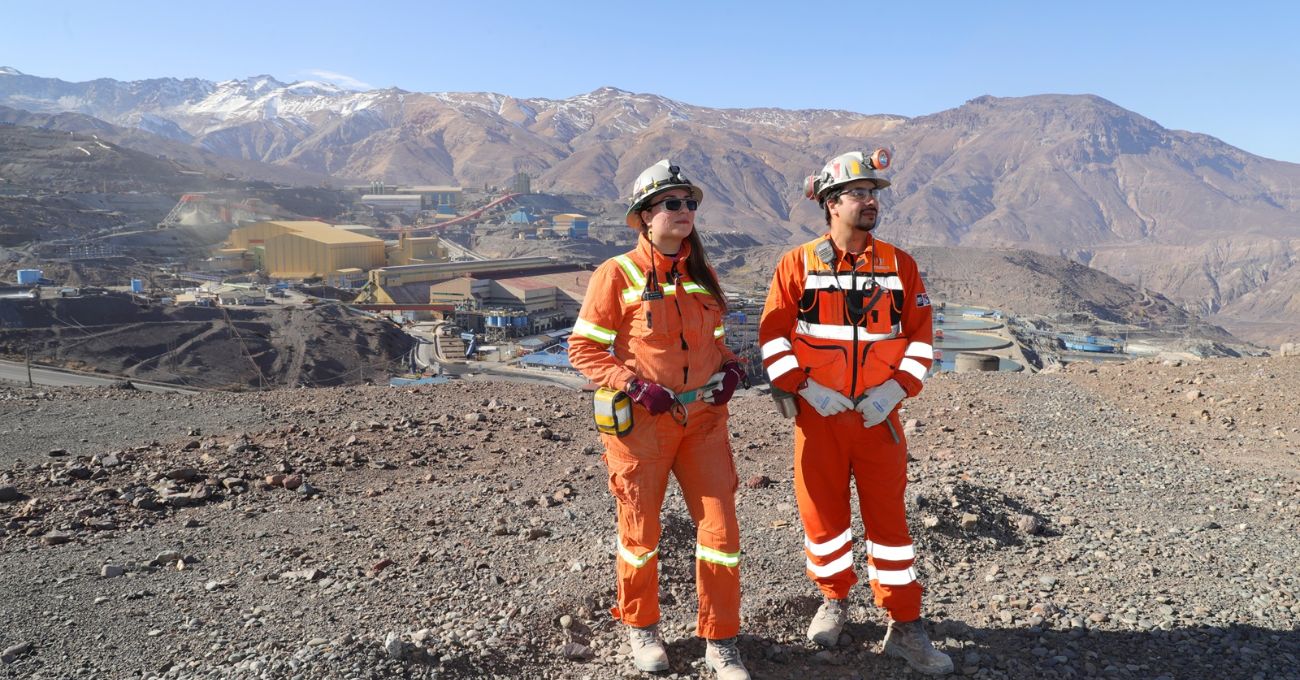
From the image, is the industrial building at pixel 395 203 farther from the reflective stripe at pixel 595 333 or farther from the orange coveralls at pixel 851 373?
the orange coveralls at pixel 851 373

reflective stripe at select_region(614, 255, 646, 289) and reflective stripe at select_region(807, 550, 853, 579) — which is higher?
reflective stripe at select_region(614, 255, 646, 289)

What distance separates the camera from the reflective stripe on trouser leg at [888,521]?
123 inches

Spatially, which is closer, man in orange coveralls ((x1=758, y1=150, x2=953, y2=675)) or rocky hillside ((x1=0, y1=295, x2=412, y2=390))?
man in orange coveralls ((x1=758, y1=150, x2=953, y2=675))

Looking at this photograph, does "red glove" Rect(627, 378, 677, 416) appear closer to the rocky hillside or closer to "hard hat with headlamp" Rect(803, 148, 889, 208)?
"hard hat with headlamp" Rect(803, 148, 889, 208)

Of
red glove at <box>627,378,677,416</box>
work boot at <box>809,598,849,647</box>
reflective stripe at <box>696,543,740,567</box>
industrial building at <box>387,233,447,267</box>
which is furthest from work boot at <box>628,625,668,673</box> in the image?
industrial building at <box>387,233,447,267</box>

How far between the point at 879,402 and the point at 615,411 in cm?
96

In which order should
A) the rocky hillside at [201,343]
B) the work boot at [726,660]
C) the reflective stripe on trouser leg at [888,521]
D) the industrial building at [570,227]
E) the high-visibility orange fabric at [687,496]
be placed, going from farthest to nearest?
the industrial building at [570,227]
the rocky hillside at [201,343]
the reflective stripe on trouser leg at [888,521]
the high-visibility orange fabric at [687,496]
the work boot at [726,660]

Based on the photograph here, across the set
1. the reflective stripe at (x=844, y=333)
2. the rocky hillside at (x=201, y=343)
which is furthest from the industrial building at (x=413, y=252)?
the reflective stripe at (x=844, y=333)

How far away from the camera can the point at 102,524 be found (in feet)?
15.7

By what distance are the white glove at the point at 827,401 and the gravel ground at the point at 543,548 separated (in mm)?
948

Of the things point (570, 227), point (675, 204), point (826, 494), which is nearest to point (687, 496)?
point (826, 494)

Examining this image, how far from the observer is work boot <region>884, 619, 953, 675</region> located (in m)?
3.03

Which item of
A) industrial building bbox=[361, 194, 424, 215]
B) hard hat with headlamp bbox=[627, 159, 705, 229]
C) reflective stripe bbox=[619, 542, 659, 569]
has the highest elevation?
industrial building bbox=[361, 194, 424, 215]

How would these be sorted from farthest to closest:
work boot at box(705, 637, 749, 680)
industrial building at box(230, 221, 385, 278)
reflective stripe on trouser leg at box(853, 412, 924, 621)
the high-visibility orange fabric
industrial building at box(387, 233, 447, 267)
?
1. industrial building at box(387, 233, 447, 267)
2. industrial building at box(230, 221, 385, 278)
3. reflective stripe on trouser leg at box(853, 412, 924, 621)
4. the high-visibility orange fabric
5. work boot at box(705, 637, 749, 680)
